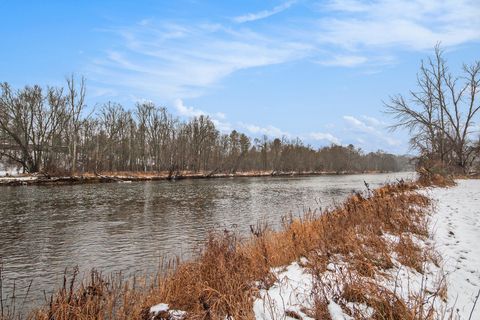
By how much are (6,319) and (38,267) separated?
449cm

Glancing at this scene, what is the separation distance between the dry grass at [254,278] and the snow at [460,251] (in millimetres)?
476

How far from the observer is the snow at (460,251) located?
4691 mm

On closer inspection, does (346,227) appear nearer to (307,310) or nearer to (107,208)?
(307,310)

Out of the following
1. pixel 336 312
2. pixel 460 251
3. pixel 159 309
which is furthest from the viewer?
pixel 460 251

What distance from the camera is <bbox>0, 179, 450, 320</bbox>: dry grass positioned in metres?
4.39

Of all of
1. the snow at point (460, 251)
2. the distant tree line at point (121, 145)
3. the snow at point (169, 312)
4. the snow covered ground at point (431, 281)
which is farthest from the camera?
the distant tree line at point (121, 145)

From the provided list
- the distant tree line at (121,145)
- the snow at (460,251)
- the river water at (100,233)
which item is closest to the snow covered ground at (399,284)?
the snow at (460,251)

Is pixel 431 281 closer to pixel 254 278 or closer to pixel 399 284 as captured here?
pixel 399 284

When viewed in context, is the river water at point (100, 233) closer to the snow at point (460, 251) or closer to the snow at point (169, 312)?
the snow at point (169, 312)

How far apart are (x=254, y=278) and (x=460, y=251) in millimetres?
3905

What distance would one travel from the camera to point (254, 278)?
18.9 feet

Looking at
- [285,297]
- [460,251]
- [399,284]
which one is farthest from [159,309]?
[460,251]

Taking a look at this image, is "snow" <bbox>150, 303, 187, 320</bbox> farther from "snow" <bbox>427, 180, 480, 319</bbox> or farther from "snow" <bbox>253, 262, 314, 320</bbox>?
"snow" <bbox>427, 180, 480, 319</bbox>

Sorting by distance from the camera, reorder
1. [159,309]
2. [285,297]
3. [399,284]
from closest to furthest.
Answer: [159,309] < [285,297] < [399,284]
